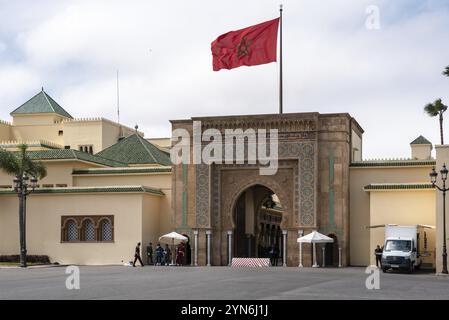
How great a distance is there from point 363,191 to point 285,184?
3.71 metres

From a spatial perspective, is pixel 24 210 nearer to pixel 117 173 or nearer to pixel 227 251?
pixel 117 173

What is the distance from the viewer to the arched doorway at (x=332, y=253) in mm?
39812

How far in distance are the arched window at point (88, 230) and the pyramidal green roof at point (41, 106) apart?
2014cm

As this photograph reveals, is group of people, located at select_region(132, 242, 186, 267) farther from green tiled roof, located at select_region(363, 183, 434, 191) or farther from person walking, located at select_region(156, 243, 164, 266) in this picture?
green tiled roof, located at select_region(363, 183, 434, 191)

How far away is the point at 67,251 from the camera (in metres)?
42.6

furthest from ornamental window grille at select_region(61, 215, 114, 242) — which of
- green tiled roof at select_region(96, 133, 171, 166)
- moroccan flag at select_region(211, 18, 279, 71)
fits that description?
moroccan flag at select_region(211, 18, 279, 71)

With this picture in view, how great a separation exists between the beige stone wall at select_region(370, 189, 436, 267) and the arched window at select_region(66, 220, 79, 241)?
14.7m

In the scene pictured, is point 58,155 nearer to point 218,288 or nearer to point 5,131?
point 5,131

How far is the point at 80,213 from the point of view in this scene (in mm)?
42750

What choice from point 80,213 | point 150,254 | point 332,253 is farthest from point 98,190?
point 332,253

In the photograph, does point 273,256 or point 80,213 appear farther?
point 80,213

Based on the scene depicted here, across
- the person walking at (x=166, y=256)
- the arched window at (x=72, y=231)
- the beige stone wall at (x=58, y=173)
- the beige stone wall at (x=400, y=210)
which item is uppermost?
the beige stone wall at (x=58, y=173)

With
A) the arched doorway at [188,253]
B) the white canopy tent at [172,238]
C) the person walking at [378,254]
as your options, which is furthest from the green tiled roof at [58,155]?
the person walking at [378,254]

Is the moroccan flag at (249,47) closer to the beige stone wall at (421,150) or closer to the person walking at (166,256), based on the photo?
the person walking at (166,256)
